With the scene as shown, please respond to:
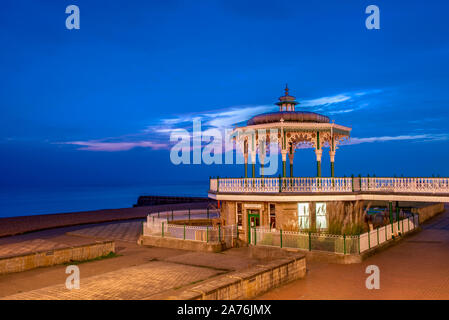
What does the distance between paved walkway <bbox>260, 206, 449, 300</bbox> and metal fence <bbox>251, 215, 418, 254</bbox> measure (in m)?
0.66

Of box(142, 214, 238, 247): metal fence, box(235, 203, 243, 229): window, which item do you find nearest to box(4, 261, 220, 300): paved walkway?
box(142, 214, 238, 247): metal fence

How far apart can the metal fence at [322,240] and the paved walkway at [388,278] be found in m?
0.66

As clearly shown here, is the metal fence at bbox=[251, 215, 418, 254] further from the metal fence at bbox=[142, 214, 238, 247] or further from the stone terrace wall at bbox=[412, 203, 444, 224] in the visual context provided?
the stone terrace wall at bbox=[412, 203, 444, 224]

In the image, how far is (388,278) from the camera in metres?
11.5

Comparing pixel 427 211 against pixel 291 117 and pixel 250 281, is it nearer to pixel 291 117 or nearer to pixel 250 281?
pixel 291 117

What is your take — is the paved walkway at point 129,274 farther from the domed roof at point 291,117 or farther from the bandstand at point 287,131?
the domed roof at point 291,117

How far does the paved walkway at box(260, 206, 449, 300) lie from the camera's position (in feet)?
32.3

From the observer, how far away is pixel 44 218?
33.6 metres

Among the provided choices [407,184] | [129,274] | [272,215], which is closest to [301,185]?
[272,215]

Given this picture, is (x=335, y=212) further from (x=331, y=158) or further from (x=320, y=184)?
(x=331, y=158)

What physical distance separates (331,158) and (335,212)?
455 cm

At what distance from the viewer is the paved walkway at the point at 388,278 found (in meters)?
9.84

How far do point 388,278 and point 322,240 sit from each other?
349 centimetres

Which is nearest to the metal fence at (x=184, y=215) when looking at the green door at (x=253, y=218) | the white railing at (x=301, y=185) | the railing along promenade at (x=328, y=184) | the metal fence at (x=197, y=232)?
the metal fence at (x=197, y=232)
